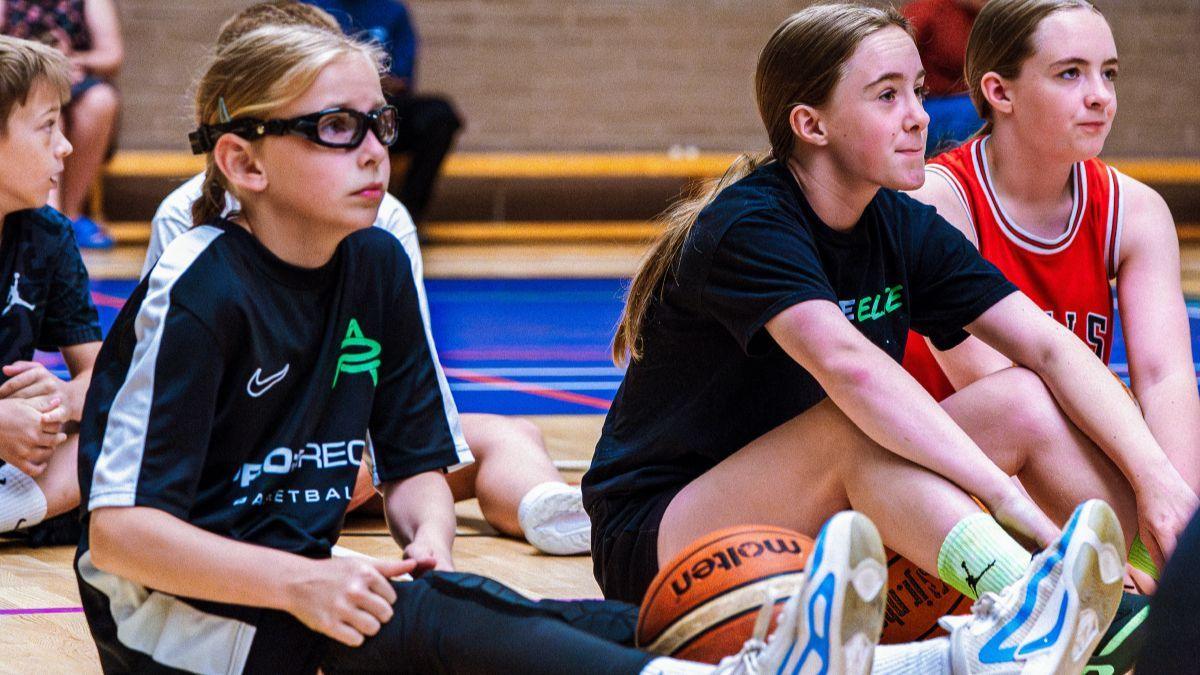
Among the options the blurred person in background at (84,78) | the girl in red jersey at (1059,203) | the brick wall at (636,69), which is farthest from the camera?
the brick wall at (636,69)

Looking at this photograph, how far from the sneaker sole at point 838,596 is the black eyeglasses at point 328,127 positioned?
806mm

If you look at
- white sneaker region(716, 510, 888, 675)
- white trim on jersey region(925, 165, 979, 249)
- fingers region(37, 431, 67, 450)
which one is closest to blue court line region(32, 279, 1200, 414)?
white trim on jersey region(925, 165, 979, 249)

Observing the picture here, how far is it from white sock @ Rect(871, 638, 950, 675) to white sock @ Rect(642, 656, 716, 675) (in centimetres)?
25

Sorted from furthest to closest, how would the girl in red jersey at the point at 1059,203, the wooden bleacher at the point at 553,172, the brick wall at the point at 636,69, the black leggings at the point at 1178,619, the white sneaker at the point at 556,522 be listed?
the brick wall at the point at 636,69 < the wooden bleacher at the point at 553,172 < the white sneaker at the point at 556,522 < the girl in red jersey at the point at 1059,203 < the black leggings at the point at 1178,619

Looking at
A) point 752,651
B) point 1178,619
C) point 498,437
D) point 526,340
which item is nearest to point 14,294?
point 498,437

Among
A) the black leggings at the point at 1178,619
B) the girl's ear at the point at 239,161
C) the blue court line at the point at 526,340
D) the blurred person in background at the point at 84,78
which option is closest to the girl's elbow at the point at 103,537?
the girl's ear at the point at 239,161

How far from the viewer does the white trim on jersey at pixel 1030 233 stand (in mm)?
2817

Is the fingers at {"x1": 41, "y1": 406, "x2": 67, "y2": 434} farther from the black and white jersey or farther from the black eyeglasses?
the black eyeglasses

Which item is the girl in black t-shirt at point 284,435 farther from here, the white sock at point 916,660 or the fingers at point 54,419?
the fingers at point 54,419

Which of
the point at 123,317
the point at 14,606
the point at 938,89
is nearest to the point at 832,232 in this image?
the point at 123,317

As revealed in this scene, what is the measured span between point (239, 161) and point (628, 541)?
0.80 metres

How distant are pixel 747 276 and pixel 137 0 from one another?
7.68 metres

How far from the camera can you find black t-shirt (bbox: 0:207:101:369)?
3.02 meters

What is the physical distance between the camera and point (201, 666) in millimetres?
1951
